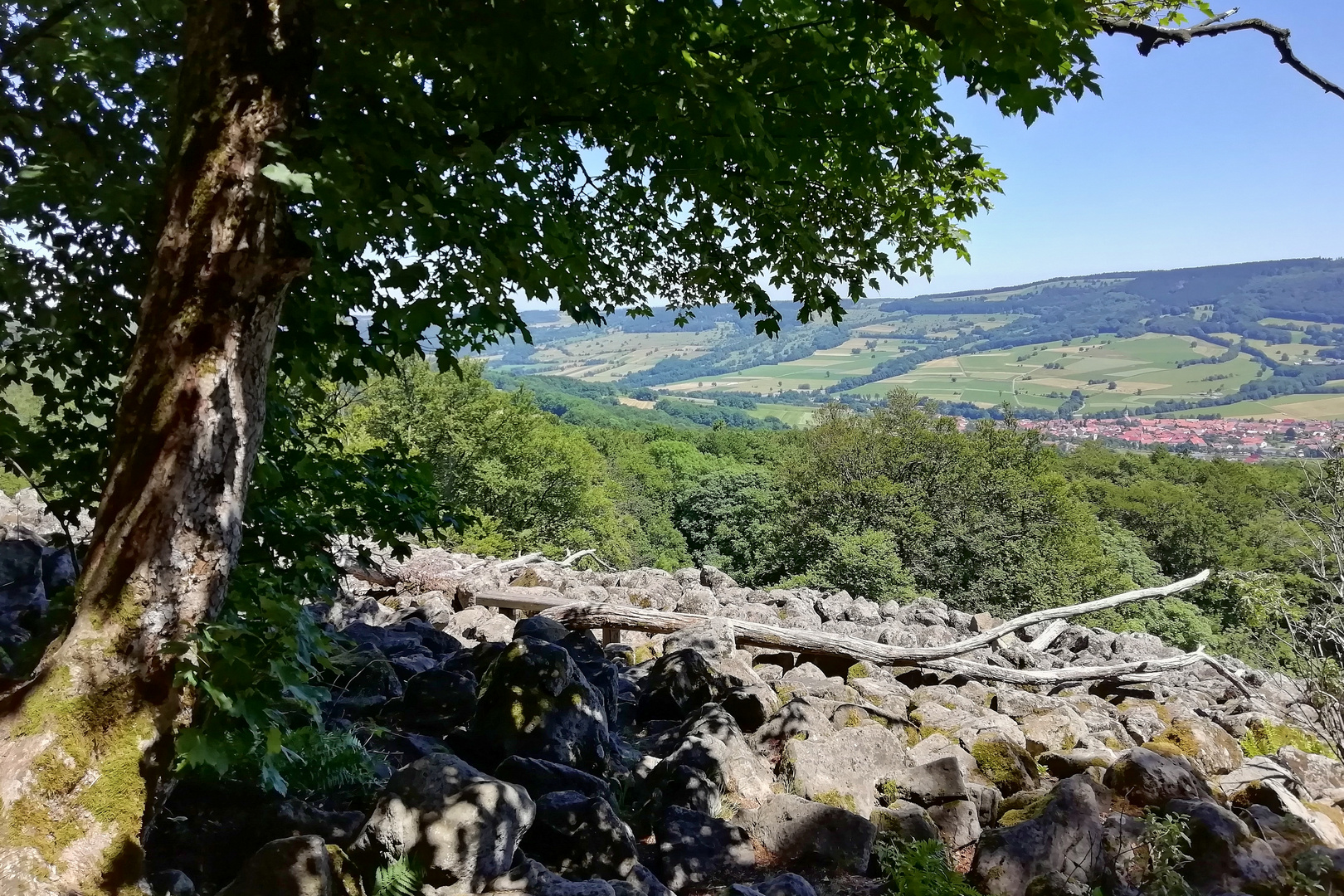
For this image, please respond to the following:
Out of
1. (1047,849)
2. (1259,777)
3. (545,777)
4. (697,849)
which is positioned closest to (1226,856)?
(1047,849)

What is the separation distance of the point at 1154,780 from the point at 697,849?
3983 mm

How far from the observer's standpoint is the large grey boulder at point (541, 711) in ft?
19.6

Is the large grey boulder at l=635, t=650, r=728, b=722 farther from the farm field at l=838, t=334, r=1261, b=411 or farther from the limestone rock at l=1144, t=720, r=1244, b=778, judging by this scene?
the farm field at l=838, t=334, r=1261, b=411

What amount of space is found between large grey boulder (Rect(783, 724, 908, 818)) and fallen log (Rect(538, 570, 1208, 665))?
421cm

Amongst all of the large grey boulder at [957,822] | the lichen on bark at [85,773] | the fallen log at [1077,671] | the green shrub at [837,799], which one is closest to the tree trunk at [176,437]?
the lichen on bark at [85,773]

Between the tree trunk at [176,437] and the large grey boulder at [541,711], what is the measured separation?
3.02 m

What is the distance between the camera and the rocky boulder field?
4.08 m

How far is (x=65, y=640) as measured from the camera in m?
3.14

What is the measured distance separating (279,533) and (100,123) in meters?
2.33

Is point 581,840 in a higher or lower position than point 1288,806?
higher

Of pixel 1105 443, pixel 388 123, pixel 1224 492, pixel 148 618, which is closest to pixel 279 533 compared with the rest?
pixel 148 618

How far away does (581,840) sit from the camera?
461 cm

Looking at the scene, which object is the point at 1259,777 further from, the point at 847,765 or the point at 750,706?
the point at 750,706

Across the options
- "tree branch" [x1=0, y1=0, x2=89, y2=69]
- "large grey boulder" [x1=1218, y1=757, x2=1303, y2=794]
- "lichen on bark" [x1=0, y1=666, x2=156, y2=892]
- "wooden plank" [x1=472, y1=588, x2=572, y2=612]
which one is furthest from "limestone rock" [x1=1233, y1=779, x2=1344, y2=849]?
"tree branch" [x1=0, y1=0, x2=89, y2=69]
